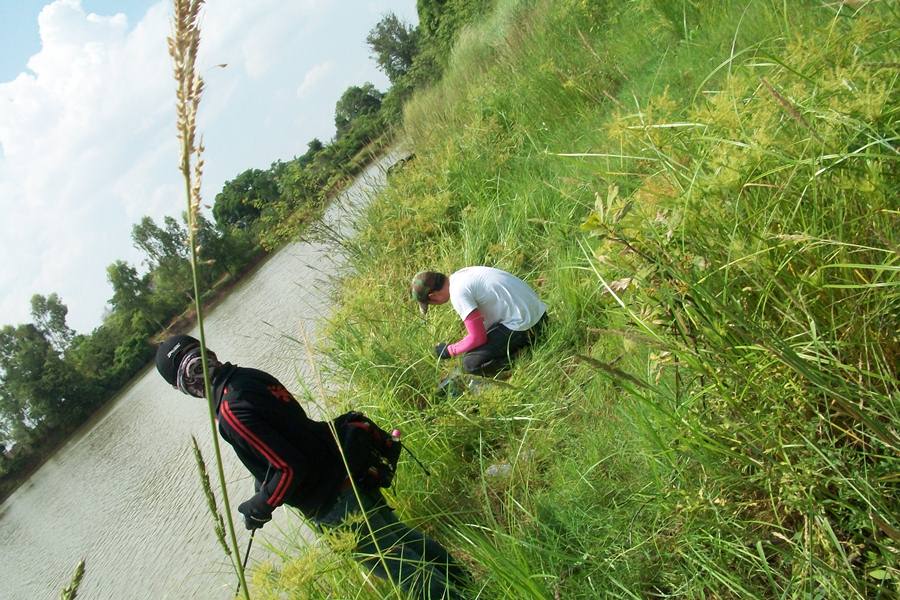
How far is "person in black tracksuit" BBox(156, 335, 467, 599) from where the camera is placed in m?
2.36

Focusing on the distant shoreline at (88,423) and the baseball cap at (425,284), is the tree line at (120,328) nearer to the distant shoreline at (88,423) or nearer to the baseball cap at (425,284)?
the distant shoreline at (88,423)

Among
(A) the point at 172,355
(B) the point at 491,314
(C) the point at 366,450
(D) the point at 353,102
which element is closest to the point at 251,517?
(C) the point at 366,450

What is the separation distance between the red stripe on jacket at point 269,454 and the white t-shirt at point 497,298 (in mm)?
1887

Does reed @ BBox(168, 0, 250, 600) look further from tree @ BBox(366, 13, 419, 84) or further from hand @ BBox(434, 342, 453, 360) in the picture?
tree @ BBox(366, 13, 419, 84)

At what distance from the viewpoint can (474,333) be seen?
397cm

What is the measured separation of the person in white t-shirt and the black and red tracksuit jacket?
1557 millimetres

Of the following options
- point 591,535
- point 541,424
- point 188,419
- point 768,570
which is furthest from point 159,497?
point 768,570

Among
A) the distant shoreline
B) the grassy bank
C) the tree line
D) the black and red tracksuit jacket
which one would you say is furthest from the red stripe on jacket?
the distant shoreline

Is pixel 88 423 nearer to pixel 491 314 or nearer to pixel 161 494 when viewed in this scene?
pixel 161 494

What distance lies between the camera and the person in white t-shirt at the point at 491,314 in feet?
12.9

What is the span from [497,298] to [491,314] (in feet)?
0.50

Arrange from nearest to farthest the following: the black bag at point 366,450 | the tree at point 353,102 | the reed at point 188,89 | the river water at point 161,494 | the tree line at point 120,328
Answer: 1. the reed at point 188,89
2. the black bag at point 366,450
3. the river water at point 161,494
4. the tree line at point 120,328
5. the tree at point 353,102

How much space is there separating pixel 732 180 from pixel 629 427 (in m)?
1.00

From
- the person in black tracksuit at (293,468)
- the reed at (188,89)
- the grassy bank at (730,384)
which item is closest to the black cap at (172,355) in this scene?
the person in black tracksuit at (293,468)
